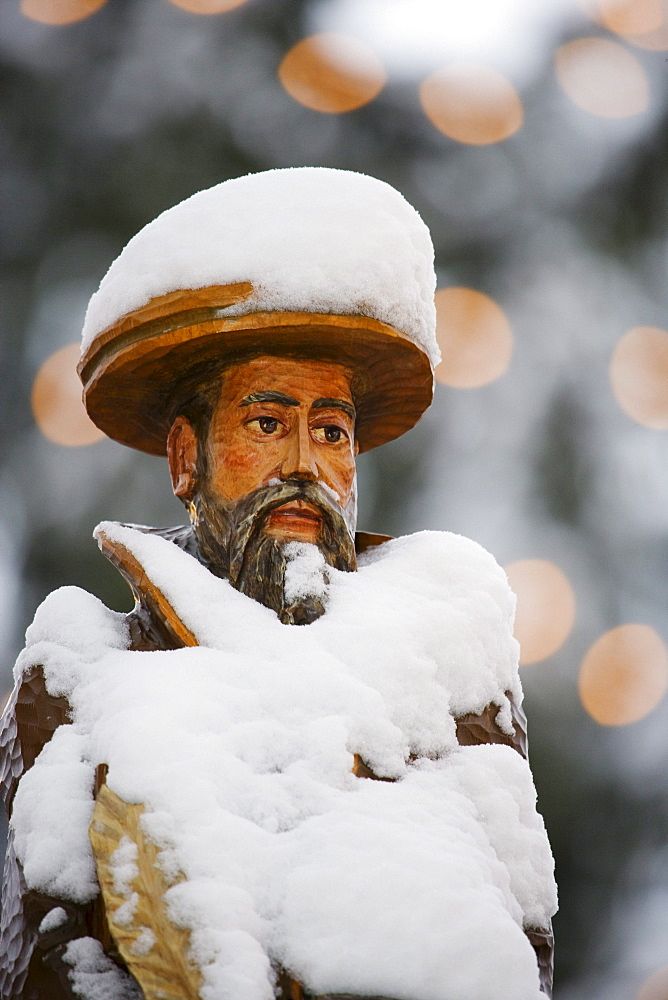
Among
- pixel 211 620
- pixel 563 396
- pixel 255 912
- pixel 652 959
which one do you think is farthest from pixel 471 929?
pixel 563 396

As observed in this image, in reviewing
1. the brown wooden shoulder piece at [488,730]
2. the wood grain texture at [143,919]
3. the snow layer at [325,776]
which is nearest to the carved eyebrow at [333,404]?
the snow layer at [325,776]

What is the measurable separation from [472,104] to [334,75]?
358mm

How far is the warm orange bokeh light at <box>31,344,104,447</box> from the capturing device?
8.46 feet

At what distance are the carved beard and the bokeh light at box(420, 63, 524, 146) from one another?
1.47 metres

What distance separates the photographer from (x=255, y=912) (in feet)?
3.78

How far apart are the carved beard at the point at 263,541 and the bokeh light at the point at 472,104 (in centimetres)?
147

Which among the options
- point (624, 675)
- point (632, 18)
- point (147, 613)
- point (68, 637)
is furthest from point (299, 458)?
point (632, 18)

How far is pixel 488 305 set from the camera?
275 cm

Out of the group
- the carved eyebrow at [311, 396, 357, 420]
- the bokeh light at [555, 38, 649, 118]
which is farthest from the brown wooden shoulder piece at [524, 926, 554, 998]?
the bokeh light at [555, 38, 649, 118]

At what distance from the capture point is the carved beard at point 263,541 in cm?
158

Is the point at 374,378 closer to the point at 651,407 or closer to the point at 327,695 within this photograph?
the point at 327,695

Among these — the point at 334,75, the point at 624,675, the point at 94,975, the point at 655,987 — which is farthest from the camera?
the point at 334,75

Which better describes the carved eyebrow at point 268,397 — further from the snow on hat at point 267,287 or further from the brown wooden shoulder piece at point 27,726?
the brown wooden shoulder piece at point 27,726

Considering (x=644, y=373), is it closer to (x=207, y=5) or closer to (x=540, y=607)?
(x=540, y=607)
